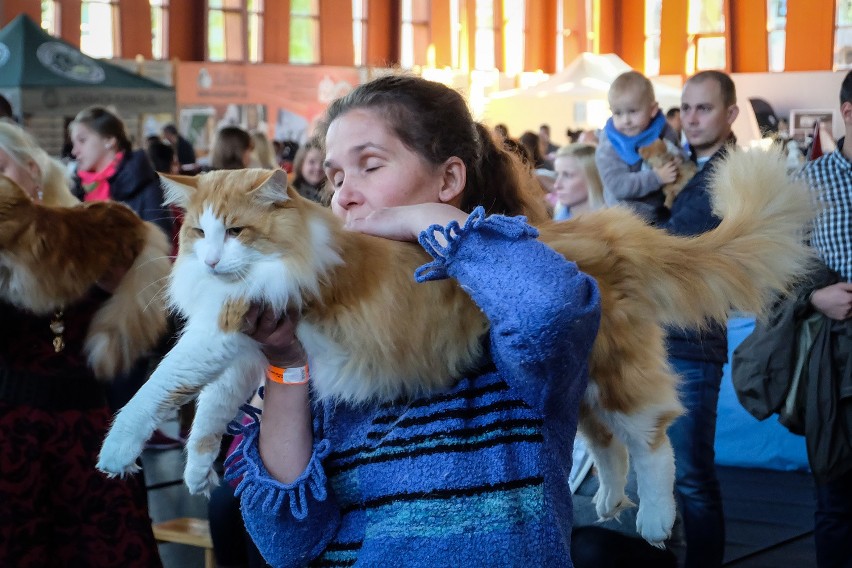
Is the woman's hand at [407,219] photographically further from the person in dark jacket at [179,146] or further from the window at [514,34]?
the window at [514,34]

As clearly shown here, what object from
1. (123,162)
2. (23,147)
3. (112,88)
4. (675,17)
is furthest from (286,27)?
(23,147)

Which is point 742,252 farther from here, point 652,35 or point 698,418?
point 652,35

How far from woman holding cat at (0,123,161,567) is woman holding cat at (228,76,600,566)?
4.26ft

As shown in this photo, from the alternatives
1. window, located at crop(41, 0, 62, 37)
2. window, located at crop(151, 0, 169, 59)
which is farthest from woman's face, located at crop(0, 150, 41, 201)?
window, located at crop(151, 0, 169, 59)

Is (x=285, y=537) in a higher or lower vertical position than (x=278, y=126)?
lower

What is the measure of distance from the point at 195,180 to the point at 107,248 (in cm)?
114

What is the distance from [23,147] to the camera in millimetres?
2953

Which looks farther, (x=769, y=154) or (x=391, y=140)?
(x=769, y=154)

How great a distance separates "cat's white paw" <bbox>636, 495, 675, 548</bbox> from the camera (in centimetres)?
171

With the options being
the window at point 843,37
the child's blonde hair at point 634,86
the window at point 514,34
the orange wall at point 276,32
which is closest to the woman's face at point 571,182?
the child's blonde hair at point 634,86

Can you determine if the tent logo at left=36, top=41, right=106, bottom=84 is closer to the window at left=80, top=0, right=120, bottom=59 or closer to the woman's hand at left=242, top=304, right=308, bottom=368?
the woman's hand at left=242, top=304, right=308, bottom=368

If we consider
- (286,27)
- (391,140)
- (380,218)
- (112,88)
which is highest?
(286,27)

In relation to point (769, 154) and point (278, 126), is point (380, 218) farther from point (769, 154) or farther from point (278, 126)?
point (278, 126)

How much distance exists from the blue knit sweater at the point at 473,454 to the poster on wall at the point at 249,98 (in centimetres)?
1358
